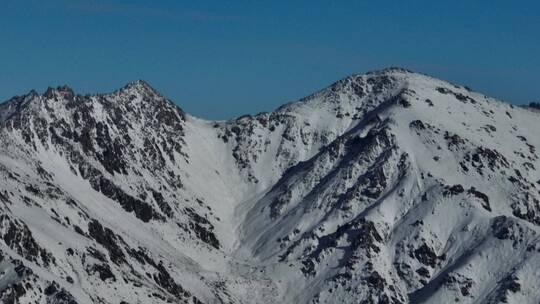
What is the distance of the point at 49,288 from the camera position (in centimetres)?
19462

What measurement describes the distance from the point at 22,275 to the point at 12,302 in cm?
622

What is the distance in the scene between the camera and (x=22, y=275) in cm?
19225

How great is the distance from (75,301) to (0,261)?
49.8 ft

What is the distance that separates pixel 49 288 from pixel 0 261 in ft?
33.3

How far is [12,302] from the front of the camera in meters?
188

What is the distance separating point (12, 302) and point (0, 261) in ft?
37.9

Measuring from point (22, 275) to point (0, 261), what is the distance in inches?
263

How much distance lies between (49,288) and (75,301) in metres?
5.05

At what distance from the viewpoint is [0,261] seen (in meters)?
196

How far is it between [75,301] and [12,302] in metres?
11.6
